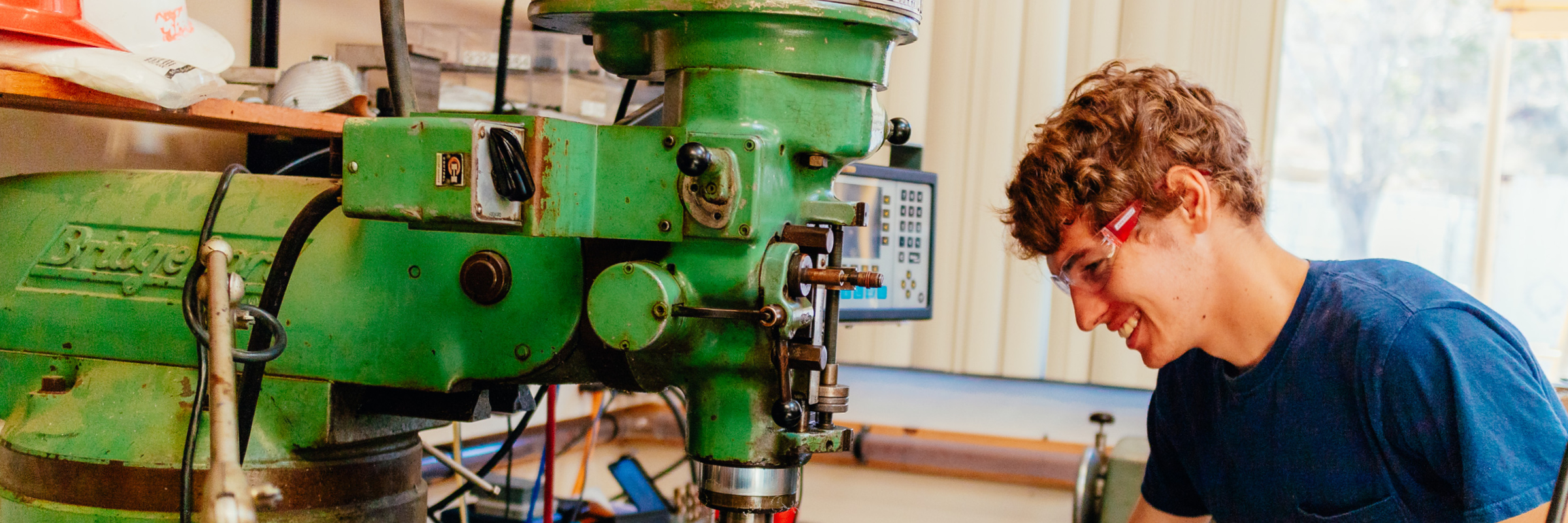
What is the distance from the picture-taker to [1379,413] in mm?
1077

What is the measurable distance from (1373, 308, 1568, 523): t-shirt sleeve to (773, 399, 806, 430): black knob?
61 cm

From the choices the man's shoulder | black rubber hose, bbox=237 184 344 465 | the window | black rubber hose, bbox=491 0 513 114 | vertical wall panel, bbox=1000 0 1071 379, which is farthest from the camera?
vertical wall panel, bbox=1000 0 1071 379

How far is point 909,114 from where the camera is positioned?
2316 millimetres

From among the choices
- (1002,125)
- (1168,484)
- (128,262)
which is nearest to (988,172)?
(1002,125)

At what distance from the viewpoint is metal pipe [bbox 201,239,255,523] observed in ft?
2.00

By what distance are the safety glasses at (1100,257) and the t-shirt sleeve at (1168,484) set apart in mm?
312

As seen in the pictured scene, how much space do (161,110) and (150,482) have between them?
14.9 inches

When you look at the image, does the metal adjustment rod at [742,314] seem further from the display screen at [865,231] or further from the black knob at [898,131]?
the display screen at [865,231]

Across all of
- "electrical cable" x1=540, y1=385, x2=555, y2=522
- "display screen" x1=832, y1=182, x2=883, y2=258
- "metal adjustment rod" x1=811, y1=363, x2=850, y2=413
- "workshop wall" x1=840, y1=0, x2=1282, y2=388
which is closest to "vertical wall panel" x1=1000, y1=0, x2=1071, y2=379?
"workshop wall" x1=840, y1=0, x2=1282, y2=388

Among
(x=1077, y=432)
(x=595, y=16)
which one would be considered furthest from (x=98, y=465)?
(x=1077, y=432)

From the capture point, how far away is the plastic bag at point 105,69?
97cm

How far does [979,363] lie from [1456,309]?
50.8 inches

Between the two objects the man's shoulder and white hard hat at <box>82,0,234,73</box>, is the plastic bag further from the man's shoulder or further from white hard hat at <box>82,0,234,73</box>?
the man's shoulder

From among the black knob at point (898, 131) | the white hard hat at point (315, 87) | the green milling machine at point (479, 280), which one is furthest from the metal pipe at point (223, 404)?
the white hard hat at point (315, 87)
